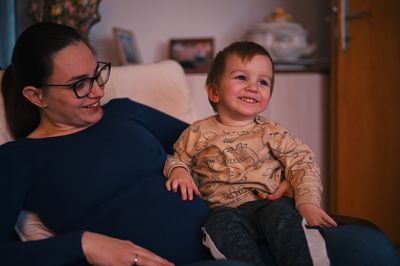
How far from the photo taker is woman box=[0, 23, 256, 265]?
3.39 feet

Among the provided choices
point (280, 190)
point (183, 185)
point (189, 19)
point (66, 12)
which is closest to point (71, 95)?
point (183, 185)

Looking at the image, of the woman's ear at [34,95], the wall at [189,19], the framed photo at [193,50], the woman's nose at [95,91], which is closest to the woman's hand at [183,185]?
the woman's nose at [95,91]

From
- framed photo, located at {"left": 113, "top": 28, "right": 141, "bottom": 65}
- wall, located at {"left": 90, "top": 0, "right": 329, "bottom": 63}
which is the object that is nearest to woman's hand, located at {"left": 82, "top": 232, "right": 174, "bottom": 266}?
framed photo, located at {"left": 113, "top": 28, "right": 141, "bottom": 65}

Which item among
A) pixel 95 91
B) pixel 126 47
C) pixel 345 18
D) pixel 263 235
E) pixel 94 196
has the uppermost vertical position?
pixel 345 18

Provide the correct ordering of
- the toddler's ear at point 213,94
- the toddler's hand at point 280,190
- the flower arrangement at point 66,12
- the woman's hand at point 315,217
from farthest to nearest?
the flower arrangement at point 66,12 → the toddler's ear at point 213,94 → the toddler's hand at point 280,190 → the woman's hand at point 315,217

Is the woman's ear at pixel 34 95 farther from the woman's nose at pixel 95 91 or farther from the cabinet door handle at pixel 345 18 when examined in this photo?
the cabinet door handle at pixel 345 18

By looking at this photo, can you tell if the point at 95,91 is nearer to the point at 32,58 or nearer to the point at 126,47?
the point at 32,58

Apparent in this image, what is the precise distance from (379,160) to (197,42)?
1.31 m

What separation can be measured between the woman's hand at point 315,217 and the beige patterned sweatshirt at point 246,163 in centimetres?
6

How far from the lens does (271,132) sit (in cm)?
129

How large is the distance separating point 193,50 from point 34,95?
1785mm

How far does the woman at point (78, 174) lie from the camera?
103cm

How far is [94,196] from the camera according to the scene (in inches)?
46.0

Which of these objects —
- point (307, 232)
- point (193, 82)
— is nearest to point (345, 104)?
point (193, 82)
